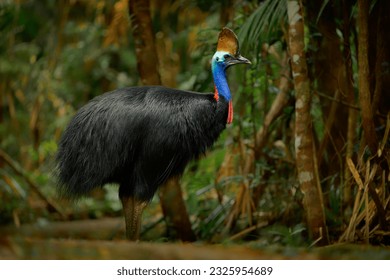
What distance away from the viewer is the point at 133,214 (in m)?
3.70

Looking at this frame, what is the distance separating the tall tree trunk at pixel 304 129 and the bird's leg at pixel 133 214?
0.97 metres

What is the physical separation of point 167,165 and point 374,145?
1.19 meters

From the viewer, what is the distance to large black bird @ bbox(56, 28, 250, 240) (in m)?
3.54

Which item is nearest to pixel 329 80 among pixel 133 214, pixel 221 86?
pixel 221 86

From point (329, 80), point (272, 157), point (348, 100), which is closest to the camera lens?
point (348, 100)

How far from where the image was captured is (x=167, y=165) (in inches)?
141

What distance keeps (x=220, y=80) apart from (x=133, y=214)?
0.95 meters

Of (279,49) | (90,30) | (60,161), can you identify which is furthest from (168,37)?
(60,161)

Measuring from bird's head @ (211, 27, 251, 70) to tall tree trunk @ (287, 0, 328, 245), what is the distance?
1.03 ft

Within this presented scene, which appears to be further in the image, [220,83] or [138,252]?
[220,83]

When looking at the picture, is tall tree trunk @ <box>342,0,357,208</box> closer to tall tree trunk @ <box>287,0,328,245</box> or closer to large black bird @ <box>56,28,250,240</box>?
tall tree trunk @ <box>287,0,328,245</box>

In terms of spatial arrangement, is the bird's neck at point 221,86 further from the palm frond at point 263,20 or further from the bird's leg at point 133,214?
the bird's leg at point 133,214

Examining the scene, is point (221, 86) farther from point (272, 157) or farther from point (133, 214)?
point (272, 157)

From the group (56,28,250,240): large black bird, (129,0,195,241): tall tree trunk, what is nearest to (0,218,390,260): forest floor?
(56,28,250,240): large black bird
